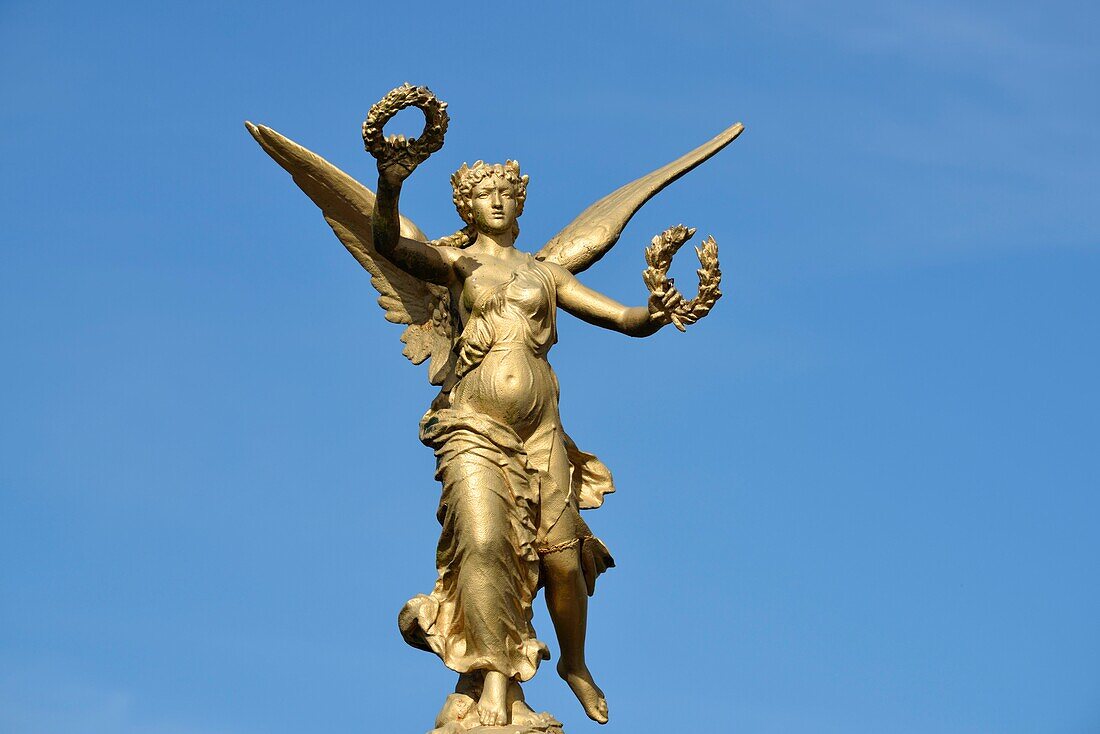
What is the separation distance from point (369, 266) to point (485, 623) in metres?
3.12

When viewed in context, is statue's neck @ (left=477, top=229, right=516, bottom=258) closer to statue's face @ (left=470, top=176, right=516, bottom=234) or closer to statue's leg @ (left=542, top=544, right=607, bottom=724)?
statue's face @ (left=470, top=176, right=516, bottom=234)

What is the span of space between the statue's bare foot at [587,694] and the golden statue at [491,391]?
0.01m

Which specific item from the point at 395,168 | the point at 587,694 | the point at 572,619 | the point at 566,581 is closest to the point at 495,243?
the point at 395,168

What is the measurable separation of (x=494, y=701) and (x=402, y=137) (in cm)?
388

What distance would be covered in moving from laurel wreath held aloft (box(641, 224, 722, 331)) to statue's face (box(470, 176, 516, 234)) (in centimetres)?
128

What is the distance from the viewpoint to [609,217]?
809 inches

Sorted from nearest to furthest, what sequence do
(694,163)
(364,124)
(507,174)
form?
(364,124)
(507,174)
(694,163)

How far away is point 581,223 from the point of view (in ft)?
67.6

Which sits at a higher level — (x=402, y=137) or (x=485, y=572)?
(x=402, y=137)

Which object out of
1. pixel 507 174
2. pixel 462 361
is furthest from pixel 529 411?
pixel 507 174

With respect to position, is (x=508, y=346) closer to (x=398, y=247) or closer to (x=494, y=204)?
(x=398, y=247)

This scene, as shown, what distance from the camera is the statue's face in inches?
774

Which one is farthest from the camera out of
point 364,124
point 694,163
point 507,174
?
point 694,163

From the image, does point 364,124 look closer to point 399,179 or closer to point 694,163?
point 399,179
